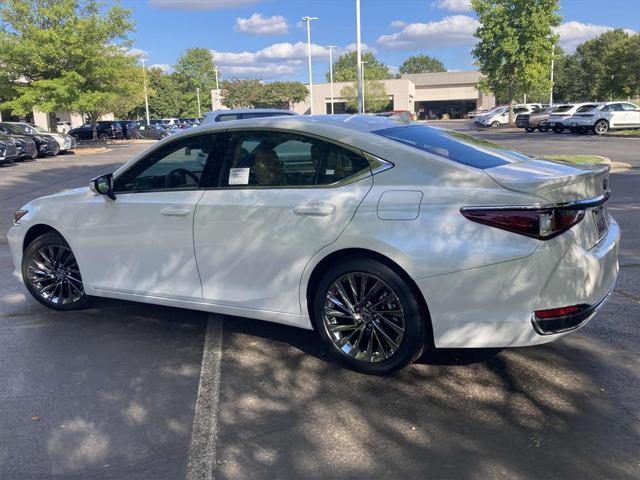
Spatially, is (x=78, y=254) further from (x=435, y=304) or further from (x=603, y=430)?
(x=603, y=430)

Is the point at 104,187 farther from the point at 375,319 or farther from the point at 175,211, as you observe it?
the point at 375,319

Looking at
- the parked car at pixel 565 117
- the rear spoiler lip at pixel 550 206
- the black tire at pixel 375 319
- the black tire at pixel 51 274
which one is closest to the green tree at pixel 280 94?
the parked car at pixel 565 117

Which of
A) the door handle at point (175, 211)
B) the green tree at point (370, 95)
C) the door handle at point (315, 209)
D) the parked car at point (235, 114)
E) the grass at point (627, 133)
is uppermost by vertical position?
the green tree at point (370, 95)

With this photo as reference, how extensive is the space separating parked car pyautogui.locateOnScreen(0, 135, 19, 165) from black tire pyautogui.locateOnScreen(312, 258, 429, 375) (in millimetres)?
21864

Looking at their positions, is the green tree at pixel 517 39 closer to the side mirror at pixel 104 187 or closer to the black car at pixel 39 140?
the black car at pixel 39 140

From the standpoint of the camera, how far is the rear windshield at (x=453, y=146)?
385cm

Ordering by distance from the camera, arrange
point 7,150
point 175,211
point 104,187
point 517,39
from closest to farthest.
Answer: point 175,211 → point 104,187 → point 7,150 → point 517,39

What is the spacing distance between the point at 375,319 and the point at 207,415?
3.88 ft

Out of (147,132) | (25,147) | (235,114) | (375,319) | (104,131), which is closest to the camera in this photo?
(375,319)

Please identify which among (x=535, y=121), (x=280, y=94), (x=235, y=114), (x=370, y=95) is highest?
(x=280, y=94)

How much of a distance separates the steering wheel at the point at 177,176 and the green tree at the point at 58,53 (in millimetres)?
30936

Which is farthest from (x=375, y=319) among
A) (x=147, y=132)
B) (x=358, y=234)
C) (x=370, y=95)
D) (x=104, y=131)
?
(x=370, y=95)

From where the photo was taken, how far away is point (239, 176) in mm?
4203

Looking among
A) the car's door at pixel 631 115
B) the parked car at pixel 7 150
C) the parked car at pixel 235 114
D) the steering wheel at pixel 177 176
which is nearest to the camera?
the steering wheel at pixel 177 176
